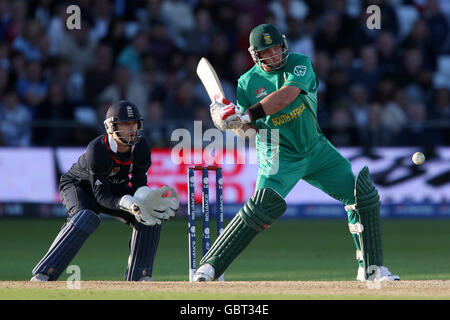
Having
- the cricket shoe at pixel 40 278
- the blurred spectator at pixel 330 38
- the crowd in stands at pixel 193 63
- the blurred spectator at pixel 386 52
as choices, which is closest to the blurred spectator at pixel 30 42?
the crowd in stands at pixel 193 63

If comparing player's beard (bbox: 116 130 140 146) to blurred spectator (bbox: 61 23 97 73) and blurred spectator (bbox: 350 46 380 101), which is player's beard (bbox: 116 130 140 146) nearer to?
blurred spectator (bbox: 61 23 97 73)

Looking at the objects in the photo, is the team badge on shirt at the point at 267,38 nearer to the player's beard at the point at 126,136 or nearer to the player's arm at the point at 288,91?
the player's arm at the point at 288,91

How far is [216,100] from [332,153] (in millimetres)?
1027

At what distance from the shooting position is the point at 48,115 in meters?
13.7

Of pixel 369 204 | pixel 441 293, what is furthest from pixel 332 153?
pixel 441 293

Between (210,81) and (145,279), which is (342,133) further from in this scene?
(210,81)

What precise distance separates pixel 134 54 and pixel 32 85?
1793mm

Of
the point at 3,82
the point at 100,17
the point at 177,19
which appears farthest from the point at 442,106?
the point at 3,82

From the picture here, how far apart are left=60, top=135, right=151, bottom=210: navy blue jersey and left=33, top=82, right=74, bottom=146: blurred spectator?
5706 mm

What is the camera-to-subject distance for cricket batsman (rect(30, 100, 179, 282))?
23.6 ft

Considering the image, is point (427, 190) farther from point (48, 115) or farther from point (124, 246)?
point (48, 115)

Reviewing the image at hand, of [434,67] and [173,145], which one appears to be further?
[434,67]

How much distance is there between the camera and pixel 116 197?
7.39 meters

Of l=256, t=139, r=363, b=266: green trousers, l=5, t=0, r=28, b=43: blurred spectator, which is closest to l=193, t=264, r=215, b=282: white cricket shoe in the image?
l=256, t=139, r=363, b=266: green trousers
